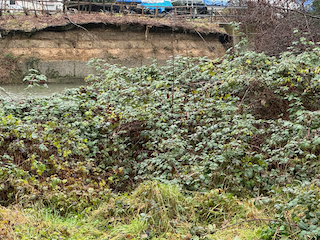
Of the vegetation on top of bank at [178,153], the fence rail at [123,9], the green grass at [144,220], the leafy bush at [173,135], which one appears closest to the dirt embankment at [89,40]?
the fence rail at [123,9]

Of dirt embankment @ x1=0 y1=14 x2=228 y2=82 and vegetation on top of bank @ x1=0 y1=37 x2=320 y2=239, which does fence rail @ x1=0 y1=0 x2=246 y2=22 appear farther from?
vegetation on top of bank @ x1=0 y1=37 x2=320 y2=239

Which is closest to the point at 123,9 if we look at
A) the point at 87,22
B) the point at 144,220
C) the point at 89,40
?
the point at 87,22

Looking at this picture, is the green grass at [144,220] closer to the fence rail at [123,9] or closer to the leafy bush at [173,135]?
the leafy bush at [173,135]

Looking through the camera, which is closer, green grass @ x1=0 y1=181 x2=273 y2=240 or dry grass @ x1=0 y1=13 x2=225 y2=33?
green grass @ x1=0 y1=181 x2=273 y2=240

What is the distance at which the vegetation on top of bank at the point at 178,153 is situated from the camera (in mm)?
3593

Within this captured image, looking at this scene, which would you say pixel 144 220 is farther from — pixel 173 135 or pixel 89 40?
pixel 89 40

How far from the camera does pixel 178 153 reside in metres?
5.58

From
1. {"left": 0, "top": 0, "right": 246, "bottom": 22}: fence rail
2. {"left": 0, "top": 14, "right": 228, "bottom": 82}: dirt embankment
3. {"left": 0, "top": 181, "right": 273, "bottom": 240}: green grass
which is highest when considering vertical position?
{"left": 0, "top": 0, "right": 246, "bottom": 22}: fence rail

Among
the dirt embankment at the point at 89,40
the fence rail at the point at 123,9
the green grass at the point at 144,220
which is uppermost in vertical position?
the fence rail at the point at 123,9

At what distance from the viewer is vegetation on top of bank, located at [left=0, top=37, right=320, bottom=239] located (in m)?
3.59

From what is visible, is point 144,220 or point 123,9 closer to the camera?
point 144,220

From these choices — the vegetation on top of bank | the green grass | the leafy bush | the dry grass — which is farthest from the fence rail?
the green grass

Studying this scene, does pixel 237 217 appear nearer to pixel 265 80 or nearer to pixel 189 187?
pixel 189 187

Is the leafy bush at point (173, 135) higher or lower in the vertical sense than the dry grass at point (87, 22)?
lower
